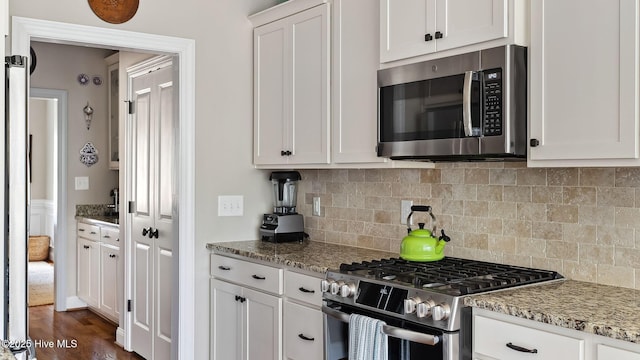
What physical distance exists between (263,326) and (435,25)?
1.77 metres

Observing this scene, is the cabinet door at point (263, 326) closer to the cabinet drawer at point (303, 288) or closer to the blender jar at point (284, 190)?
the cabinet drawer at point (303, 288)

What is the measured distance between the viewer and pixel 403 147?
282 centimetres

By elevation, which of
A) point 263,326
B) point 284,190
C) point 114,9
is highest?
point 114,9

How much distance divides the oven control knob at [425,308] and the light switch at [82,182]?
477cm

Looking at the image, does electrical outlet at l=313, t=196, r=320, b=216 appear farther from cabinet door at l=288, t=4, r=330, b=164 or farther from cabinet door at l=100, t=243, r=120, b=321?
cabinet door at l=100, t=243, r=120, b=321

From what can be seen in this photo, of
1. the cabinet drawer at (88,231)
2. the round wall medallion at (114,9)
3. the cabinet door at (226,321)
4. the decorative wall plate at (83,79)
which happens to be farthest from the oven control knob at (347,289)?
the decorative wall plate at (83,79)

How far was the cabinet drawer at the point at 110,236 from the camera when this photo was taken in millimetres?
5254

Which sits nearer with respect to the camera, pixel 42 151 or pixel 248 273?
pixel 248 273

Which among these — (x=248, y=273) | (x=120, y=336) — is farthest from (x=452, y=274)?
(x=120, y=336)

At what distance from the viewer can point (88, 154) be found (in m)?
6.24

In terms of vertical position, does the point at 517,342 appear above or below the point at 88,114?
below

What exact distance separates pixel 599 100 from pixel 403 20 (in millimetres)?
1000

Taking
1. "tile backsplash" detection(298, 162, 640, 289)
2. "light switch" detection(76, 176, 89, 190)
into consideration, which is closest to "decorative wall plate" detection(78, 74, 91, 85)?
"light switch" detection(76, 176, 89, 190)

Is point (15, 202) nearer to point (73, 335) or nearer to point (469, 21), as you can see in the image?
point (469, 21)
